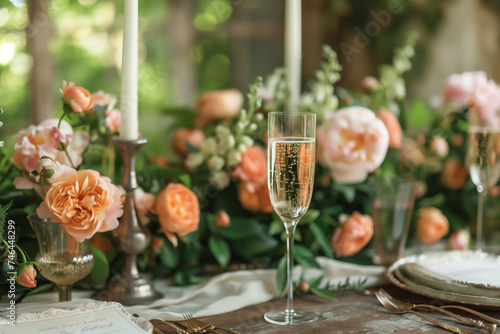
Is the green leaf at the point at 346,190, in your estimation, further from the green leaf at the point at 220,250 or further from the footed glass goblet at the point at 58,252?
the footed glass goblet at the point at 58,252

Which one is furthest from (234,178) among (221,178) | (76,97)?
(76,97)

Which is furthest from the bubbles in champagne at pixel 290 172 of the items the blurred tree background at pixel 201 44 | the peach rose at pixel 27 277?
the blurred tree background at pixel 201 44

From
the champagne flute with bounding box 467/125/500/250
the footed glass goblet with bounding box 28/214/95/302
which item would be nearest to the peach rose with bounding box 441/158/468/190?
the champagne flute with bounding box 467/125/500/250

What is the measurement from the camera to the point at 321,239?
1129mm

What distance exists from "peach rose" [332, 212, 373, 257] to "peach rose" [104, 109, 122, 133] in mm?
517

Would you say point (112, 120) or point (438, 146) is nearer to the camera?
point (112, 120)

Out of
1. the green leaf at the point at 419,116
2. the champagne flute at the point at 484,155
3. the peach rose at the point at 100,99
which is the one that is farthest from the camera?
the green leaf at the point at 419,116

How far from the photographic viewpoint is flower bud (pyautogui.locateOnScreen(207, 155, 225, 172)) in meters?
1.10

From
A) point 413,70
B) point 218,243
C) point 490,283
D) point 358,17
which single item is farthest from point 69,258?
point 358,17

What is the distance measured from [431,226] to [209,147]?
582 millimetres


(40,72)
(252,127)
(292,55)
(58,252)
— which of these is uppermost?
(40,72)

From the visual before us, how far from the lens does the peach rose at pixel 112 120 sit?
984 millimetres

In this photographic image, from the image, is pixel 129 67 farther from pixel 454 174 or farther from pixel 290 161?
pixel 454 174

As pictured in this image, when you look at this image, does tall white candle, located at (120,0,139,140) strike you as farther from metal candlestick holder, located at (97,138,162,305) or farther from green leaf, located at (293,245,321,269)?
green leaf, located at (293,245,321,269)
